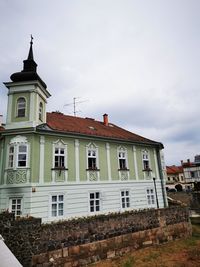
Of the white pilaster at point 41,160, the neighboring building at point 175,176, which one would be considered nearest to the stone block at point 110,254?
the white pilaster at point 41,160

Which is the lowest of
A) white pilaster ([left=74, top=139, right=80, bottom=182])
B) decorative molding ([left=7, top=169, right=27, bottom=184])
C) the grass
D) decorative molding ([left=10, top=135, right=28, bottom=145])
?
the grass

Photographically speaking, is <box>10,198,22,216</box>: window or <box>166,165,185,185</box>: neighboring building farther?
<box>166,165,185,185</box>: neighboring building

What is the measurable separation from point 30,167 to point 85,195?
4.68 metres

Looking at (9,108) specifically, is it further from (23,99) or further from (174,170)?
(174,170)

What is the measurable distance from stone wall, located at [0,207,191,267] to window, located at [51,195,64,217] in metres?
4.07

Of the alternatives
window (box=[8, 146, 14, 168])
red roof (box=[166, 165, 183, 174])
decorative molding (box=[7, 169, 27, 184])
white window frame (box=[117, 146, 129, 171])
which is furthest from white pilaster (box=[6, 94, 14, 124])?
red roof (box=[166, 165, 183, 174])

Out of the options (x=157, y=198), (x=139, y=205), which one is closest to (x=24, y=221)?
(x=139, y=205)

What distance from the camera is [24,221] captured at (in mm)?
9211

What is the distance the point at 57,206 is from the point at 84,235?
4.50m

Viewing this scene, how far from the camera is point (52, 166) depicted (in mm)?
15273

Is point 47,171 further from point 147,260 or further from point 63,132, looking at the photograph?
point 147,260

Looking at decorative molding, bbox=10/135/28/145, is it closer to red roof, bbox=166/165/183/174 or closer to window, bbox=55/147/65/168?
window, bbox=55/147/65/168

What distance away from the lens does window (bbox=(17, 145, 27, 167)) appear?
47.5 ft

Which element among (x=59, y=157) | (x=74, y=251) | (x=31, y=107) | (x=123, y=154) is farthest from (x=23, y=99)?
(x=74, y=251)
